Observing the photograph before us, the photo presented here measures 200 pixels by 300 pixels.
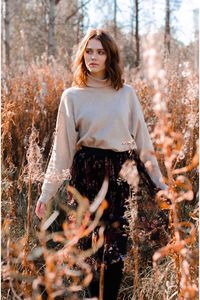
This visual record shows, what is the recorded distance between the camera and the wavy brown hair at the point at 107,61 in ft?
7.93

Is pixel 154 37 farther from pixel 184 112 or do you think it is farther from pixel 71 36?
pixel 71 36

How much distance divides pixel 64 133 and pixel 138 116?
0.42 metres

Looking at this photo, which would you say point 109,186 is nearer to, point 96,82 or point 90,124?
point 90,124

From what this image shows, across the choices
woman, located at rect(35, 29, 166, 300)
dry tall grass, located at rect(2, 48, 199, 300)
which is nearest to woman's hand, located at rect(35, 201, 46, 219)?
woman, located at rect(35, 29, 166, 300)

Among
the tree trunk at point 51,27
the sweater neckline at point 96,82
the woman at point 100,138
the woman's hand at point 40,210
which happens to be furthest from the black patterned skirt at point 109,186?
the tree trunk at point 51,27

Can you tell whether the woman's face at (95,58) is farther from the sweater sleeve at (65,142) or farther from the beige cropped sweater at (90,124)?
the sweater sleeve at (65,142)

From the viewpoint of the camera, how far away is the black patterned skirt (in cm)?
233

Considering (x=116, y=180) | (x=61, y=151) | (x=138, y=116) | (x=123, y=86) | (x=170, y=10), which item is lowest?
(x=116, y=180)

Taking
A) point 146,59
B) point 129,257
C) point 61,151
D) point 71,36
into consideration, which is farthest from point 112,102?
point 71,36

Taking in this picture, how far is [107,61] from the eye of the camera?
96.3 inches

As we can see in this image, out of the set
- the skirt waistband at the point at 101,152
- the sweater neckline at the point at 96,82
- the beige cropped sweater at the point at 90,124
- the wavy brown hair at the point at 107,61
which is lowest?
the skirt waistband at the point at 101,152

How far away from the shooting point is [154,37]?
0.88 metres

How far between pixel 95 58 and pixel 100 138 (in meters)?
0.42

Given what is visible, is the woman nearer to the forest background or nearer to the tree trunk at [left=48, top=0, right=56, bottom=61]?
the forest background
